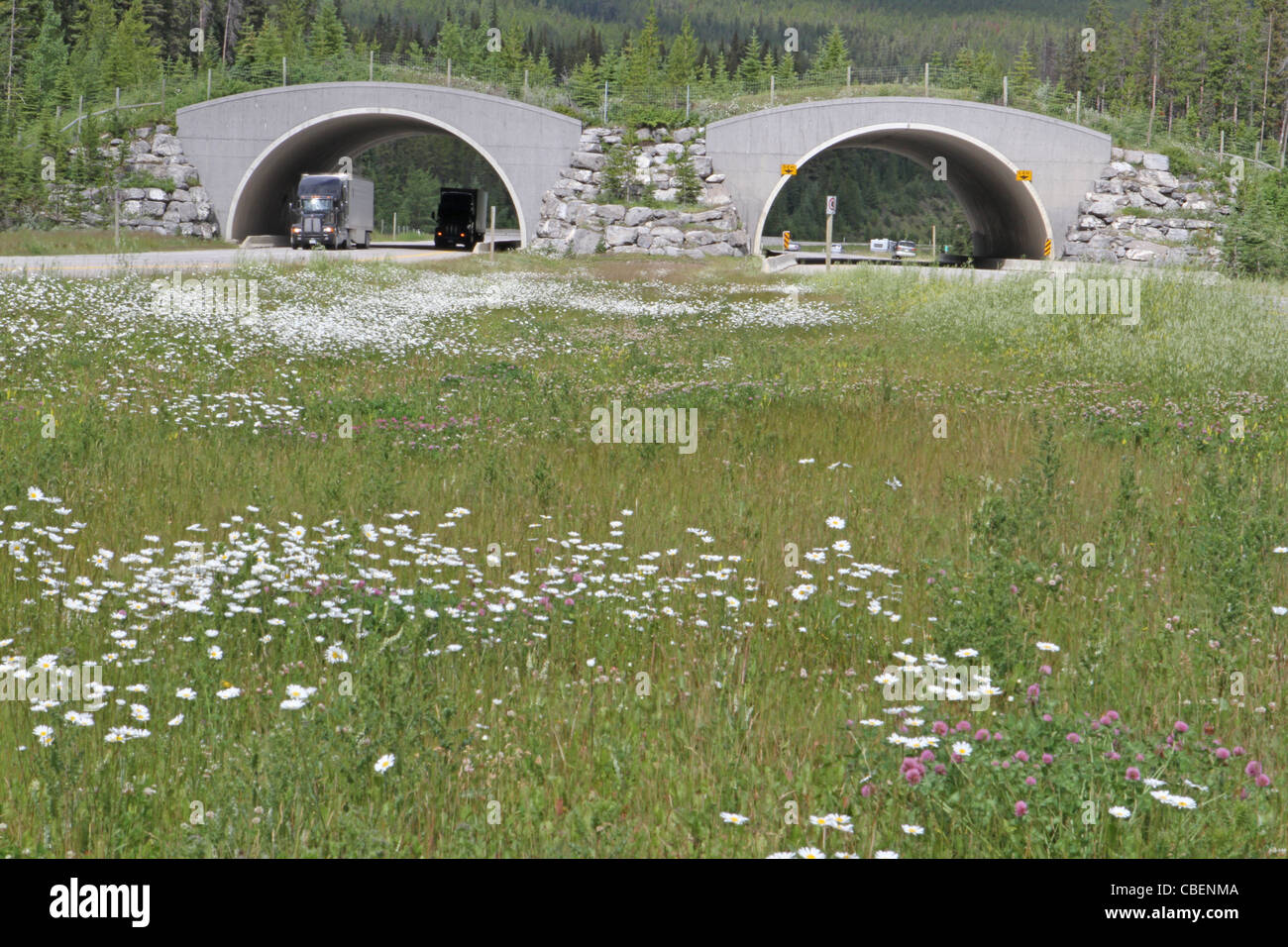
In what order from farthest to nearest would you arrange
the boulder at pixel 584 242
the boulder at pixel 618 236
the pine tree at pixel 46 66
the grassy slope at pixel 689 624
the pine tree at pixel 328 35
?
1. the pine tree at pixel 328 35
2. the pine tree at pixel 46 66
3. the boulder at pixel 618 236
4. the boulder at pixel 584 242
5. the grassy slope at pixel 689 624

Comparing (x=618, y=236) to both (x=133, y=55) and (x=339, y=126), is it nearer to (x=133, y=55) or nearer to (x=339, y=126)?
(x=339, y=126)

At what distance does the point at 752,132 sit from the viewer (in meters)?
52.7

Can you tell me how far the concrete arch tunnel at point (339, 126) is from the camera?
5094cm

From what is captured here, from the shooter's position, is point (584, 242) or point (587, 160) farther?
point (587, 160)

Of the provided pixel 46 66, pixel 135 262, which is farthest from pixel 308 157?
pixel 46 66

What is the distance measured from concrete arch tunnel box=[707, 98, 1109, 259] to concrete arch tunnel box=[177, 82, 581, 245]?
7995mm

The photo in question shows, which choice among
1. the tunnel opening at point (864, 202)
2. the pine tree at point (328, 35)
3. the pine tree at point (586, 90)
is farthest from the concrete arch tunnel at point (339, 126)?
the tunnel opening at point (864, 202)

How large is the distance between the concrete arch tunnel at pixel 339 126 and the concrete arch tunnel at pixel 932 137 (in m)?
8.00

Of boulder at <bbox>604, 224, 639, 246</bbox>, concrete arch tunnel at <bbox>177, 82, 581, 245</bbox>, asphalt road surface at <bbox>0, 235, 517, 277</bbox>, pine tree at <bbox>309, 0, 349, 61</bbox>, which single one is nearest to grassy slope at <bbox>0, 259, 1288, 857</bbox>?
asphalt road surface at <bbox>0, 235, 517, 277</bbox>

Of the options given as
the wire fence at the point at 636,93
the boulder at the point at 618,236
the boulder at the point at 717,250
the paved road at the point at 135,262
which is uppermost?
the wire fence at the point at 636,93

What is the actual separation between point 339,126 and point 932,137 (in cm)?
2788

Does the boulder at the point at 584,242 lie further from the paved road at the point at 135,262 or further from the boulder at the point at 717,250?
the paved road at the point at 135,262

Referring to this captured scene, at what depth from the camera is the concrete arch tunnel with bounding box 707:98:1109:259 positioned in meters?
51.9

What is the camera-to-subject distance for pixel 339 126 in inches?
2136
